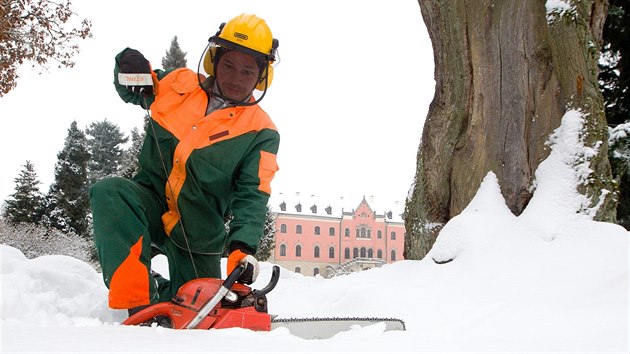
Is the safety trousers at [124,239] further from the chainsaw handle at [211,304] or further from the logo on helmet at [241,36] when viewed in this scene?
the logo on helmet at [241,36]

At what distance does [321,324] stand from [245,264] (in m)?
0.47

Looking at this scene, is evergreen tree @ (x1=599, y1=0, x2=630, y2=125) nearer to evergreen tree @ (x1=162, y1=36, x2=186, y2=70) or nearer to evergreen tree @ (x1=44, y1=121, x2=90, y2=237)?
evergreen tree @ (x1=44, y1=121, x2=90, y2=237)

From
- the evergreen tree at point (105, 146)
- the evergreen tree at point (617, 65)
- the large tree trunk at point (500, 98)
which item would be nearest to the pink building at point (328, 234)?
the evergreen tree at point (105, 146)

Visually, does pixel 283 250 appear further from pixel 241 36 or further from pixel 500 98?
pixel 241 36

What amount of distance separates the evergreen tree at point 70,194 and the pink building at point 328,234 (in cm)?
3286

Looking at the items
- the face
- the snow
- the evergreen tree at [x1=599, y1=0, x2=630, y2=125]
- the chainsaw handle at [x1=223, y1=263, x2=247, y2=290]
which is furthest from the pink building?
the chainsaw handle at [x1=223, y1=263, x2=247, y2=290]

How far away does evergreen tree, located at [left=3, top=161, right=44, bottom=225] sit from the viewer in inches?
930

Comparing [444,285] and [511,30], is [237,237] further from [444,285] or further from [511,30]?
[511,30]

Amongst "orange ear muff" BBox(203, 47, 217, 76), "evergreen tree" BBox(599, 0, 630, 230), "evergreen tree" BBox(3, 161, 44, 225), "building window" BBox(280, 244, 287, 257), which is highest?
"evergreen tree" BBox(599, 0, 630, 230)

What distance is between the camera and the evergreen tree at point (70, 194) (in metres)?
23.9

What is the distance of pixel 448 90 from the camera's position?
14.5 ft

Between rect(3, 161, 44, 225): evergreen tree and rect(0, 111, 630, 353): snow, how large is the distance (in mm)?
21990

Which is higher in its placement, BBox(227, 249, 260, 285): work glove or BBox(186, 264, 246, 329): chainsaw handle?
BBox(227, 249, 260, 285): work glove

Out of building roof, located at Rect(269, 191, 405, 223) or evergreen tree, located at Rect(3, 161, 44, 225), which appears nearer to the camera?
evergreen tree, located at Rect(3, 161, 44, 225)
